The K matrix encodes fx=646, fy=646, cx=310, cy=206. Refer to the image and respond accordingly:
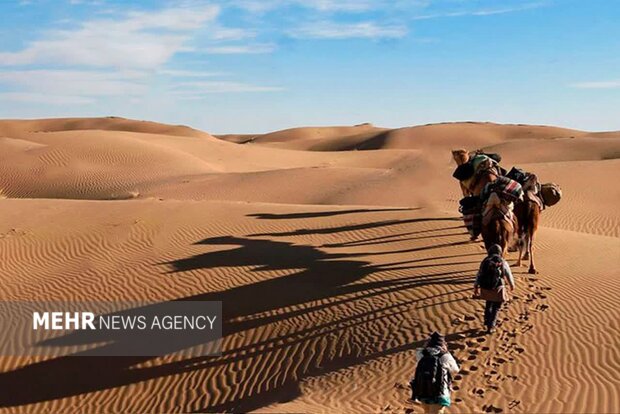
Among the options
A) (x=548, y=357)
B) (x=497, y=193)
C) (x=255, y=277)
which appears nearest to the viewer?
(x=548, y=357)

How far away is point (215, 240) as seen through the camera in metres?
16.3

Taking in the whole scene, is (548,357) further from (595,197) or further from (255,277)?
(595,197)

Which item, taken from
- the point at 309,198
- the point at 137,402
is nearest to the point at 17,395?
the point at 137,402

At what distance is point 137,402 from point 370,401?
364 cm

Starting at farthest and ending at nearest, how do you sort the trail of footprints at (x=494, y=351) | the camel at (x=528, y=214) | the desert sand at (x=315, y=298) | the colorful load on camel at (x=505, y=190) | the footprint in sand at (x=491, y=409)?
the camel at (x=528, y=214)
the colorful load on camel at (x=505, y=190)
the desert sand at (x=315, y=298)
the trail of footprints at (x=494, y=351)
the footprint in sand at (x=491, y=409)

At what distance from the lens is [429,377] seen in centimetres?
679

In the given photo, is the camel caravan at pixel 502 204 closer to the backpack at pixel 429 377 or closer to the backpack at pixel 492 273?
the backpack at pixel 492 273

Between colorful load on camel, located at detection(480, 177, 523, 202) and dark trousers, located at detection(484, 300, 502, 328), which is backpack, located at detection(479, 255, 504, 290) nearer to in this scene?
dark trousers, located at detection(484, 300, 502, 328)

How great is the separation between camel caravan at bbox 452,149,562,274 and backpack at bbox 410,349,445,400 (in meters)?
4.52

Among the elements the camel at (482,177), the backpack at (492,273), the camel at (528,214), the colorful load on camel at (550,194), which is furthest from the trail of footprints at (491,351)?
the colorful load on camel at (550,194)

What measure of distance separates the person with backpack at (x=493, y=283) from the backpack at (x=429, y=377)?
2.86 meters

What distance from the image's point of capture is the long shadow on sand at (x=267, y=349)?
9.59m

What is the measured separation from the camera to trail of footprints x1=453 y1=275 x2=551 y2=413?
8234mm

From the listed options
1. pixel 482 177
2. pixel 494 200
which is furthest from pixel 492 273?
pixel 482 177
